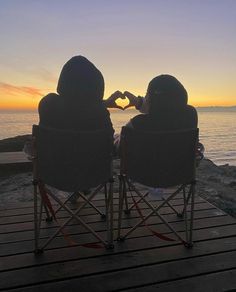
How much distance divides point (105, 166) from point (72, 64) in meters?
0.97

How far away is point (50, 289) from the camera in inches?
101

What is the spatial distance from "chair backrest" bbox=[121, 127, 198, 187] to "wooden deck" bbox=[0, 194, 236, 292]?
641 mm

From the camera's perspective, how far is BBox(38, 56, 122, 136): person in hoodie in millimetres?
3037

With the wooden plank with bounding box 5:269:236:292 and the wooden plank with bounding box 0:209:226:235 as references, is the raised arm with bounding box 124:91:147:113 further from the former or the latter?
the wooden plank with bounding box 5:269:236:292

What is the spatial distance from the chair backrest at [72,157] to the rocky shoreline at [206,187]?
173cm

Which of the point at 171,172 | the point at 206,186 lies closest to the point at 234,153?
the point at 206,186

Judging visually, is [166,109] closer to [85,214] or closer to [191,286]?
[191,286]

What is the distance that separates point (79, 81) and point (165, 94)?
0.80 meters

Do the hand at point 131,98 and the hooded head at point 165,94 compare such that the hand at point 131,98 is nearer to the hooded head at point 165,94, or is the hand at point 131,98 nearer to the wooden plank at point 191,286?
the hooded head at point 165,94

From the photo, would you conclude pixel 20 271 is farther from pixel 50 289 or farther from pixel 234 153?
pixel 234 153

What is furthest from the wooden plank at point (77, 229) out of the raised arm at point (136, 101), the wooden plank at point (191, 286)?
the raised arm at point (136, 101)

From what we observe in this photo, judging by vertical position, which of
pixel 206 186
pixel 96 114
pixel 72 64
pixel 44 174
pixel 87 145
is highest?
pixel 72 64

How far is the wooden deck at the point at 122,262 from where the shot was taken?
8.61ft

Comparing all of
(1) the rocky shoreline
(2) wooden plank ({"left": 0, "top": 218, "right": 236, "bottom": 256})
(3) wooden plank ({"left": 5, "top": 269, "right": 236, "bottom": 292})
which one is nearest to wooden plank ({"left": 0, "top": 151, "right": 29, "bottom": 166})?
(1) the rocky shoreline
